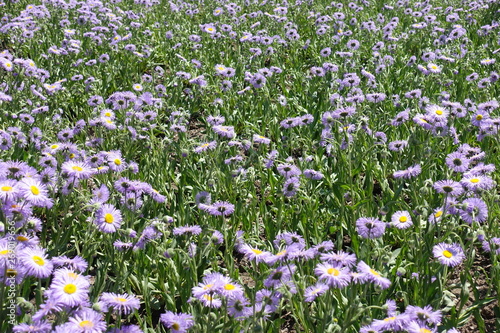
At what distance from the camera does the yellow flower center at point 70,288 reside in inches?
75.3

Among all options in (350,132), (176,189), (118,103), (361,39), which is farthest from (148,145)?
(361,39)

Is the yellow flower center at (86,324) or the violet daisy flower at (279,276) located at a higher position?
the yellow flower center at (86,324)

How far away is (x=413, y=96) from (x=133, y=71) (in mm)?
3459

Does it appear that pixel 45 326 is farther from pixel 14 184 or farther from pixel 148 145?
pixel 148 145

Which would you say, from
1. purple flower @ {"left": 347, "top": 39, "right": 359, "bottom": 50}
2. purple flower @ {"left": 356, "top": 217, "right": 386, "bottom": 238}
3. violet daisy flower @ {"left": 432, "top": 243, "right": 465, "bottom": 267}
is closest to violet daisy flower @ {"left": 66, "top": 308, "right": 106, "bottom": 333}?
purple flower @ {"left": 356, "top": 217, "right": 386, "bottom": 238}

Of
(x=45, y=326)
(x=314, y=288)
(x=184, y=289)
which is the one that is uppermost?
(x=45, y=326)

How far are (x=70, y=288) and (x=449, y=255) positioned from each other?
66.9 inches

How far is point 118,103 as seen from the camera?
15.5 feet

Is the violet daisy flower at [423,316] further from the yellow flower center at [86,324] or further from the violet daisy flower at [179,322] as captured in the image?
the yellow flower center at [86,324]

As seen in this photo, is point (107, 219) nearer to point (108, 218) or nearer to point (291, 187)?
point (108, 218)

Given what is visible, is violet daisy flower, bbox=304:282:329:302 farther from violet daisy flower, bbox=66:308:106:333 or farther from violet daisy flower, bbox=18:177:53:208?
violet daisy flower, bbox=18:177:53:208

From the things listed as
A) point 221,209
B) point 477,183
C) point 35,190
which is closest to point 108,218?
point 35,190

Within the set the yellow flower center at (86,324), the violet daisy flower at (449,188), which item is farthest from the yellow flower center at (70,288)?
the violet daisy flower at (449,188)

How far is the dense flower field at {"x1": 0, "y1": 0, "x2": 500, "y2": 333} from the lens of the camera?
2.28 meters
